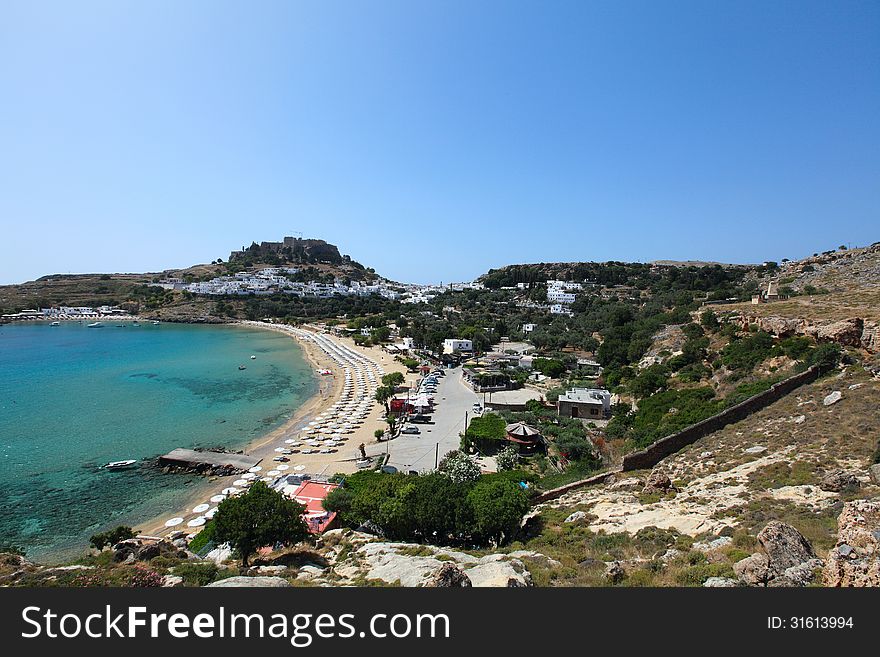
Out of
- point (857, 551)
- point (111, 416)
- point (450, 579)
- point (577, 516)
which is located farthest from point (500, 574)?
point (111, 416)

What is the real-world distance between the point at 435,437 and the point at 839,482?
15.4m

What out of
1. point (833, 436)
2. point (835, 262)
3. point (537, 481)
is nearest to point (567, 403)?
point (537, 481)

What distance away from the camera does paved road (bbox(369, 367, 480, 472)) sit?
18234mm

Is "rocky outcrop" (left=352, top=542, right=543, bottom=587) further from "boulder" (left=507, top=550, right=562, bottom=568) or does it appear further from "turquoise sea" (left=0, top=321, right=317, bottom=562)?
"turquoise sea" (left=0, top=321, right=317, bottom=562)

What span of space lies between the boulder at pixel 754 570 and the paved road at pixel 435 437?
1247 centimetres

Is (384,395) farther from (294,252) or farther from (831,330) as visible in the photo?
(294,252)

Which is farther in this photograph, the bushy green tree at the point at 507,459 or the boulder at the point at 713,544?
the bushy green tree at the point at 507,459

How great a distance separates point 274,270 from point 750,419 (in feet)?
360

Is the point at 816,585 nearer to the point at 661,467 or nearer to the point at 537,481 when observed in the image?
the point at 661,467

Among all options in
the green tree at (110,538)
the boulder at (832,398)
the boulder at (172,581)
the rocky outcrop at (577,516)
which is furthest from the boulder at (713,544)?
the green tree at (110,538)

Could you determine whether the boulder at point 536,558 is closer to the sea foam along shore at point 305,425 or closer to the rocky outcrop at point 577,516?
the rocky outcrop at point 577,516

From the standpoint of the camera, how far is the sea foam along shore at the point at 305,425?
15.6 m

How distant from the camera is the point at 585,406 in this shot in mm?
22406

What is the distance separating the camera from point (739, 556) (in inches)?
252
